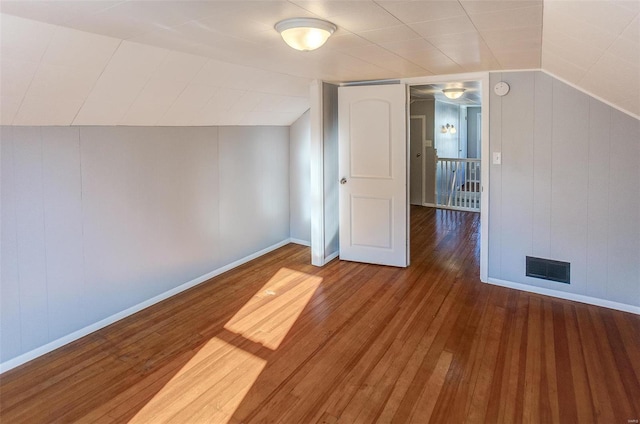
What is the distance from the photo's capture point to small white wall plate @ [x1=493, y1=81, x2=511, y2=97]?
3650 mm

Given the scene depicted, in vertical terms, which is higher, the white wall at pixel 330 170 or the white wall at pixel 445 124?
the white wall at pixel 445 124

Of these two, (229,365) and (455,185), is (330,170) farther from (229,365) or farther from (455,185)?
(455,185)

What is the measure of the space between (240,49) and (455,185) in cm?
608

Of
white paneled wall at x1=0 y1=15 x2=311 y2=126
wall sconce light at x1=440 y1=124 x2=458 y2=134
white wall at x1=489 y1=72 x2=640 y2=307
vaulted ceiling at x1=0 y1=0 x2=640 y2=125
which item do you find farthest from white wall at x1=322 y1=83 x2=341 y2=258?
wall sconce light at x1=440 y1=124 x2=458 y2=134

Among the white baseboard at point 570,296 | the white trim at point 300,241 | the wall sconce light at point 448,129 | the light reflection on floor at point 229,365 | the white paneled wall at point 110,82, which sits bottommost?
the light reflection on floor at point 229,365

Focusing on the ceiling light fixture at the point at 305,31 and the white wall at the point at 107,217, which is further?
the white wall at the point at 107,217

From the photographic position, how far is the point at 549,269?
3646 millimetres

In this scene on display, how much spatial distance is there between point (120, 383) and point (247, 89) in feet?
8.57

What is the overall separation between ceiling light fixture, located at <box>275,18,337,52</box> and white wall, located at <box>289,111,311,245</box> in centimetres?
284

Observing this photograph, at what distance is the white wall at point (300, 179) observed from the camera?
520 centimetres

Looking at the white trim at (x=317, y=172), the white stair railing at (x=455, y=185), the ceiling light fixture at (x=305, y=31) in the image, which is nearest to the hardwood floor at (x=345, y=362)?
the white trim at (x=317, y=172)

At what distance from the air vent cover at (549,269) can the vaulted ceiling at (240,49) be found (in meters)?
1.37

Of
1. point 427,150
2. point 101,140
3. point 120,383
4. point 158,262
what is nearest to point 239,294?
point 158,262

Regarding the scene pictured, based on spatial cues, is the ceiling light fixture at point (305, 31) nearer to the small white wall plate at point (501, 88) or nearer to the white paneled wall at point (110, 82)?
the white paneled wall at point (110, 82)
